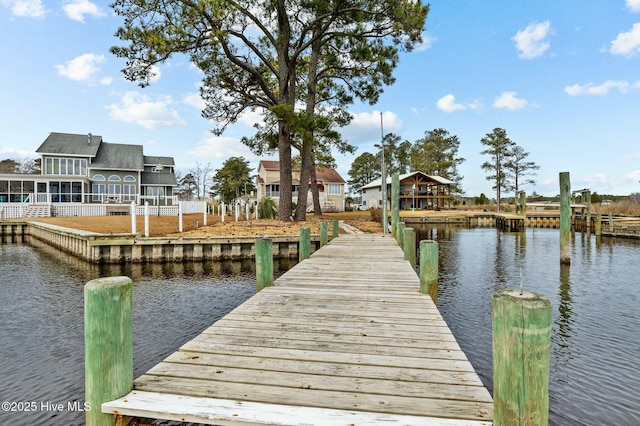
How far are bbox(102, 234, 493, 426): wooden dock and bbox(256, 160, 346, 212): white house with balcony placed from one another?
38.3m

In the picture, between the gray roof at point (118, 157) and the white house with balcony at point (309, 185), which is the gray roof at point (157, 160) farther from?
the white house with balcony at point (309, 185)

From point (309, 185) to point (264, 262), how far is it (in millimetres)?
39106

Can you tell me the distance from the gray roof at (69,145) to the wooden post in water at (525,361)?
4135cm

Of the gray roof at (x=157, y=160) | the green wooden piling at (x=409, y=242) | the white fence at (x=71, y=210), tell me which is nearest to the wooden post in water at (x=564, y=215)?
the green wooden piling at (x=409, y=242)

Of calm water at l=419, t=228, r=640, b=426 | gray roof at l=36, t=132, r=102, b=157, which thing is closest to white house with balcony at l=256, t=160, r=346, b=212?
gray roof at l=36, t=132, r=102, b=157

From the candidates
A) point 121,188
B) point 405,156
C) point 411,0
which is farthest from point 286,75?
point 405,156

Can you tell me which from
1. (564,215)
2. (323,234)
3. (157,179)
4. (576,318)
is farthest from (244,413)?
(157,179)

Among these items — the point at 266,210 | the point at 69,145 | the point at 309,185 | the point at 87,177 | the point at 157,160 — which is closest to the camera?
the point at 266,210

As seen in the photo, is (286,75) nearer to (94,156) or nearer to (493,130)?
(94,156)

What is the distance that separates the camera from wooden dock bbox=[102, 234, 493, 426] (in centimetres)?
254

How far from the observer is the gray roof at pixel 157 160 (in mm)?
40031

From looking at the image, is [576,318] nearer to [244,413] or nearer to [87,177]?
[244,413]

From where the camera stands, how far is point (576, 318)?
795cm

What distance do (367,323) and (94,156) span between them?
130ft
